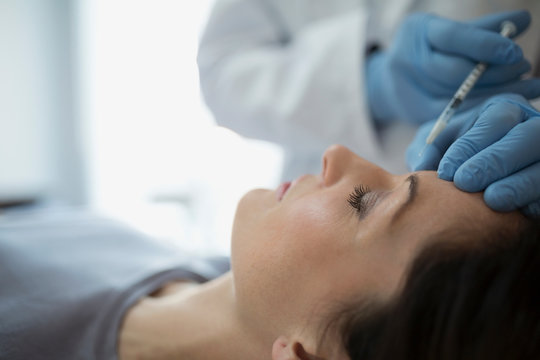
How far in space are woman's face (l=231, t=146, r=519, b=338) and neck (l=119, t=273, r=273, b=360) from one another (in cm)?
6

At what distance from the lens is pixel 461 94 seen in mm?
793

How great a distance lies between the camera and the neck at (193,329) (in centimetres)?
75

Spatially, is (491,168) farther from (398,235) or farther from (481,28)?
(481,28)

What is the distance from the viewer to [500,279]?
560 millimetres

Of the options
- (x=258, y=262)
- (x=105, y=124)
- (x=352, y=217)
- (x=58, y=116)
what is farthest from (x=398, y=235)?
(x=58, y=116)

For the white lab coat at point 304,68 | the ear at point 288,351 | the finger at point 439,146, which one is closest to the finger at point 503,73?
the finger at point 439,146

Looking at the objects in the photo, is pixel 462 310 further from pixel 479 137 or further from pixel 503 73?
pixel 503 73

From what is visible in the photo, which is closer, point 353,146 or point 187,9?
point 353,146

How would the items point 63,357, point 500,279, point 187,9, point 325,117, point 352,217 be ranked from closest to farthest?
point 500,279 < point 352,217 < point 63,357 < point 325,117 < point 187,9

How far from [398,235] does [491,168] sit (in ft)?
0.54

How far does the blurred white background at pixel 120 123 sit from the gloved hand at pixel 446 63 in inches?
41.0

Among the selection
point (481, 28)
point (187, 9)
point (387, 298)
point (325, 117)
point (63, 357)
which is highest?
point (187, 9)

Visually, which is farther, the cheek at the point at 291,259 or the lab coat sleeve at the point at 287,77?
the lab coat sleeve at the point at 287,77

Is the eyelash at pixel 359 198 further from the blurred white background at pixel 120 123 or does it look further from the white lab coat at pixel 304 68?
the blurred white background at pixel 120 123
